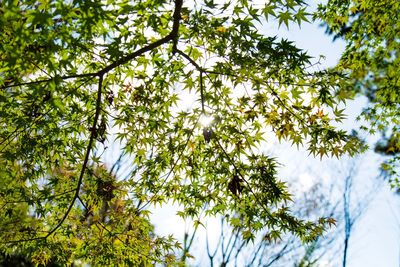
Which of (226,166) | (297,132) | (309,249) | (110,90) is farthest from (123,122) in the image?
(309,249)

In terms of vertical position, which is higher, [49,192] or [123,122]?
[123,122]

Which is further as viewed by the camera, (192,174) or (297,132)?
(192,174)

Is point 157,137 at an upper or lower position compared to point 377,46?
lower

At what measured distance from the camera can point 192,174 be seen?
4.57 m

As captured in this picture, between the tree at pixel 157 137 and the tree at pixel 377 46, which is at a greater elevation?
the tree at pixel 377 46

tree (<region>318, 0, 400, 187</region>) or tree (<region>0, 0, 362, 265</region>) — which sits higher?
tree (<region>318, 0, 400, 187</region>)

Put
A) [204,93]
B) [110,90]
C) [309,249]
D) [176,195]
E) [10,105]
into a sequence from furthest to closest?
[309,249] < [176,195] < [110,90] < [204,93] < [10,105]

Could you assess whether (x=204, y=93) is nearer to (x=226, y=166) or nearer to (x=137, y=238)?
(x=226, y=166)

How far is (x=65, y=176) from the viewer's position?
173 inches

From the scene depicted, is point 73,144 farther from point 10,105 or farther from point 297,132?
point 297,132

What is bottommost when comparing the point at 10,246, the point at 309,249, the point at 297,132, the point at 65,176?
the point at 10,246

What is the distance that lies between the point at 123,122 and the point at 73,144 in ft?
2.23

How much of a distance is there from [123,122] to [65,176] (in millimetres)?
1029

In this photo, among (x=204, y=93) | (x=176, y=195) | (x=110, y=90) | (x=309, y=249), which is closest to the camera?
(x=204, y=93)
